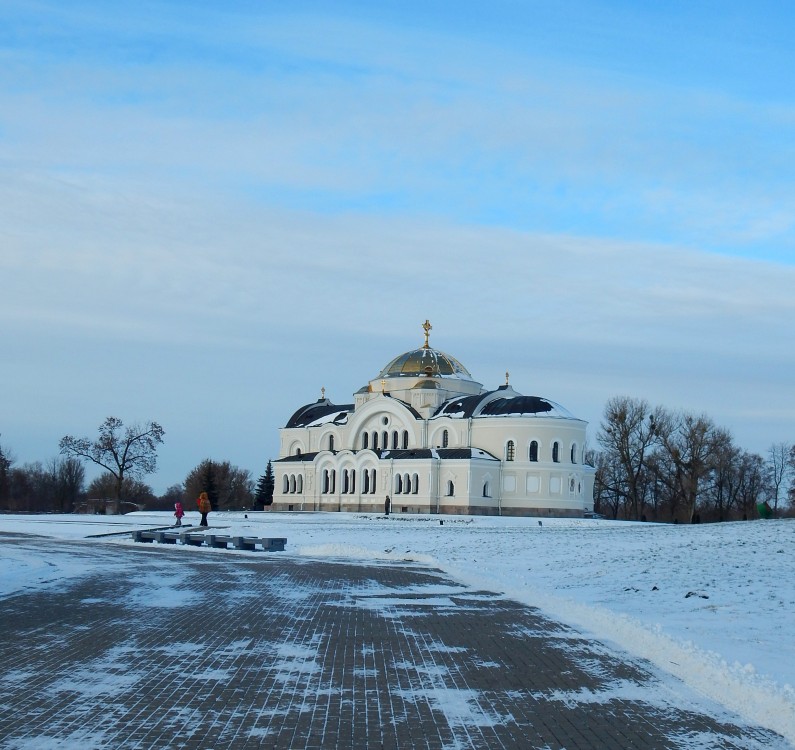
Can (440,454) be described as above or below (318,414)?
below

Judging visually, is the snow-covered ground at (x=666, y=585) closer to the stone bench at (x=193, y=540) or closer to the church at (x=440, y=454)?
the stone bench at (x=193, y=540)

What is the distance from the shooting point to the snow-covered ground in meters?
10.8

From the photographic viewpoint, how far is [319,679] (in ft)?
34.1

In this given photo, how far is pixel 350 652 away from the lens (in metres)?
12.1

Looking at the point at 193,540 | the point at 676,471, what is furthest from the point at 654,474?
the point at 193,540

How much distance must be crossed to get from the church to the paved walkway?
6234 centimetres

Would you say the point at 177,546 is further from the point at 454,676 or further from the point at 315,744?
the point at 315,744

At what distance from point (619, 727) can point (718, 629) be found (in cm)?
553

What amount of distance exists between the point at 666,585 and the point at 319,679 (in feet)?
32.8

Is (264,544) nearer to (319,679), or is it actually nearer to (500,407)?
(319,679)

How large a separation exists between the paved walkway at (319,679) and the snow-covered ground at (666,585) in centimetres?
53

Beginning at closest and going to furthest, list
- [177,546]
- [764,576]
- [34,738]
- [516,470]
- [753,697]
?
[34,738]
[753,697]
[764,576]
[177,546]
[516,470]

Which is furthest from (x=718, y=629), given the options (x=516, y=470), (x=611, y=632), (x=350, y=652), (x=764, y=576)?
(x=516, y=470)

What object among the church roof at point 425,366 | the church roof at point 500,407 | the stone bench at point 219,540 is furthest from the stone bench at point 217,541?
the church roof at point 425,366
